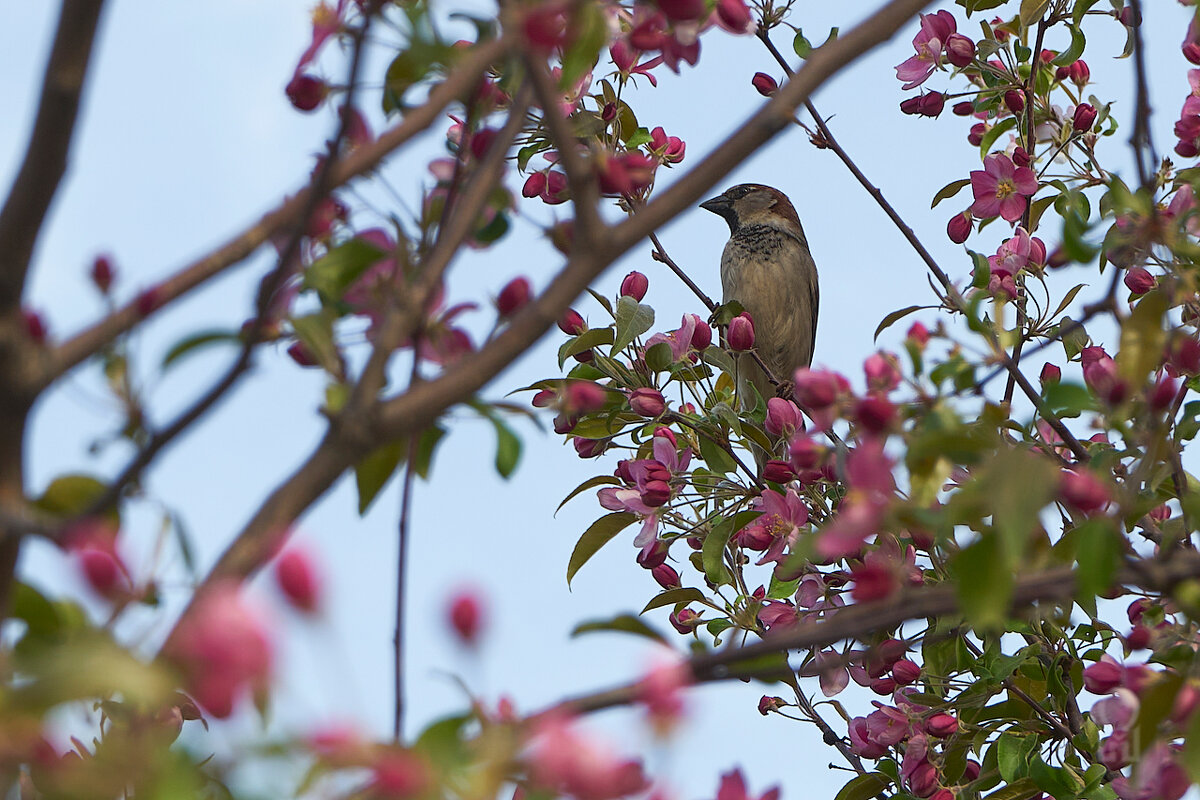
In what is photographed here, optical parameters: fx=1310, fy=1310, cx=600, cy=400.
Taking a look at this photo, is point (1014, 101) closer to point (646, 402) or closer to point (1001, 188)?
point (1001, 188)

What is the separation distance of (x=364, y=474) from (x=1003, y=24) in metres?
2.58

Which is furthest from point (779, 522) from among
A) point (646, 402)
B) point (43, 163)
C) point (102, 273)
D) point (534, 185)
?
point (43, 163)

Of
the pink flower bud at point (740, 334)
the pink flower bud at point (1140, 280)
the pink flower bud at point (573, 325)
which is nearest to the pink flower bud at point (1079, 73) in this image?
the pink flower bud at point (1140, 280)

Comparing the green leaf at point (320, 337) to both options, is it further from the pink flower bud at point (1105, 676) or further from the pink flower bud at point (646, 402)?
the pink flower bud at point (646, 402)

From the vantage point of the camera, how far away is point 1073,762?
104 inches

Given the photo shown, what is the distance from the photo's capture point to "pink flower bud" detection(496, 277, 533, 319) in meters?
1.35

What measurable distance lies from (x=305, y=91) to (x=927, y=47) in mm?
2130

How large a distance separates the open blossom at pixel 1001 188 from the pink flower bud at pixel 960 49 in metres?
0.26

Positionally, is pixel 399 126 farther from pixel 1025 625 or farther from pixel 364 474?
pixel 1025 625

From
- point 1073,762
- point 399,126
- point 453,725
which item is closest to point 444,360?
point 399,126

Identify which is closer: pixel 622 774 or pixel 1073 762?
pixel 622 774

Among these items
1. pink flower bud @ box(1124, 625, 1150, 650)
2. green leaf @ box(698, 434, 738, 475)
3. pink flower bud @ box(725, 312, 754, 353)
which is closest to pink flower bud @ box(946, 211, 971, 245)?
pink flower bud @ box(725, 312, 754, 353)

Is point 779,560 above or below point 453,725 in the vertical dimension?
above

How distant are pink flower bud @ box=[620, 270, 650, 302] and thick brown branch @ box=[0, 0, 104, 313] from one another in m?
1.95
